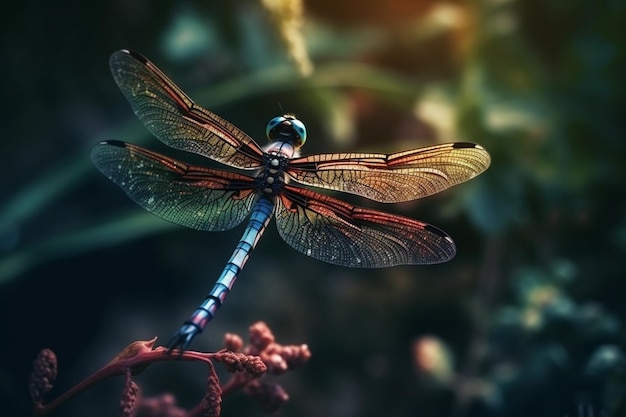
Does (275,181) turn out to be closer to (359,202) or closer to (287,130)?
(287,130)

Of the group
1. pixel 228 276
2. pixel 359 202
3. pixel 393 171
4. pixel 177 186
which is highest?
pixel 359 202

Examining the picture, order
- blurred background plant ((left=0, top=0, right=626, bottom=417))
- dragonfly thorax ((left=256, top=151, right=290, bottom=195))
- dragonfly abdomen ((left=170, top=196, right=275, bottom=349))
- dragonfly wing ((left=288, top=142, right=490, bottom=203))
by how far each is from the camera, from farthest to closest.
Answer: blurred background plant ((left=0, top=0, right=626, bottom=417))
dragonfly thorax ((left=256, top=151, right=290, bottom=195))
dragonfly wing ((left=288, top=142, right=490, bottom=203))
dragonfly abdomen ((left=170, top=196, right=275, bottom=349))

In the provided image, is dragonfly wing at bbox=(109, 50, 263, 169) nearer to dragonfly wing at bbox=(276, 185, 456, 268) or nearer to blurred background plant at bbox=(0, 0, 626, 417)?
dragonfly wing at bbox=(276, 185, 456, 268)

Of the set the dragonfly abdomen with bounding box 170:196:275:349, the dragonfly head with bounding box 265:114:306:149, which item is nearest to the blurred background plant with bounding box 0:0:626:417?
the dragonfly head with bounding box 265:114:306:149

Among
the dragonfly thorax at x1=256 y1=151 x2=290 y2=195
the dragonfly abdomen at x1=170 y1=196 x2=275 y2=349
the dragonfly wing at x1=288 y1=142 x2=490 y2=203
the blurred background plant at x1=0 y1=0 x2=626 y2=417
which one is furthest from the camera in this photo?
the blurred background plant at x1=0 y1=0 x2=626 y2=417

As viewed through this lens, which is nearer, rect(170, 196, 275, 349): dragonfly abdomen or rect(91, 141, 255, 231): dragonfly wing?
rect(170, 196, 275, 349): dragonfly abdomen

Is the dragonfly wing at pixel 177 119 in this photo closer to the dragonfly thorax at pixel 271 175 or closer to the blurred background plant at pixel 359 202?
the dragonfly thorax at pixel 271 175

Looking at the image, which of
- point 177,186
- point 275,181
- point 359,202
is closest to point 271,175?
point 275,181
